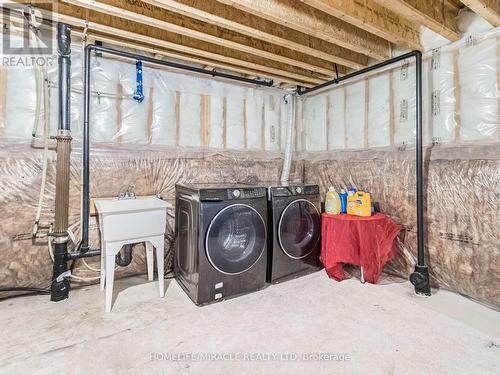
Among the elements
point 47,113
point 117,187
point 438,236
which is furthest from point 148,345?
point 438,236

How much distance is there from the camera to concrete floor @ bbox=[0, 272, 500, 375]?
136cm

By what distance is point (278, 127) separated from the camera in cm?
347

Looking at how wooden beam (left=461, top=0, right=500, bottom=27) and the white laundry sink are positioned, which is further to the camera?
the white laundry sink

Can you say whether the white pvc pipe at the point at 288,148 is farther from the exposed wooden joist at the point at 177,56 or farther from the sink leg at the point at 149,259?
the sink leg at the point at 149,259

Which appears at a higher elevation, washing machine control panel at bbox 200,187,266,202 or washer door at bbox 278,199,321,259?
washing machine control panel at bbox 200,187,266,202

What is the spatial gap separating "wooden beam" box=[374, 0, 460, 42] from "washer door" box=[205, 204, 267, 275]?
68.1 inches

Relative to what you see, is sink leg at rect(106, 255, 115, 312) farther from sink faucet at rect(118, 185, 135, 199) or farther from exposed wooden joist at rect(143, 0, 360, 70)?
exposed wooden joist at rect(143, 0, 360, 70)

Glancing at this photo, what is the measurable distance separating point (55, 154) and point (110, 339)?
1.56m

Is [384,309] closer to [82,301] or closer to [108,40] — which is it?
[82,301]

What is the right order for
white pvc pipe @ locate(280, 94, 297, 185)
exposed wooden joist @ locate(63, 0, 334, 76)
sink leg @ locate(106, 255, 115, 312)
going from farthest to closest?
white pvc pipe @ locate(280, 94, 297, 185), sink leg @ locate(106, 255, 115, 312), exposed wooden joist @ locate(63, 0, 334, 76)

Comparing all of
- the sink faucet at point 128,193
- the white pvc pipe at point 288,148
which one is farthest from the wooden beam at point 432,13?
the sink faucet at point 128,193

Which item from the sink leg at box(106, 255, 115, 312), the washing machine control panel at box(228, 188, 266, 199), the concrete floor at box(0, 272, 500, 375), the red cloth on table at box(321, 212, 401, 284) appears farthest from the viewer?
the red cloth on table at box(321, 212, 401, 284)

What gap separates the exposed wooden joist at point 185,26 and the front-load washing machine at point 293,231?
1.24m

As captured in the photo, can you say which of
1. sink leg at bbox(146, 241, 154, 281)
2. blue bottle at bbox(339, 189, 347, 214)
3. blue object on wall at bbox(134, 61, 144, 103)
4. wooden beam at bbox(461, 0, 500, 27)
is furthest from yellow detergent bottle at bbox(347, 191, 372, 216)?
blue object on wall at bbox(134, 61, 144, 103)
